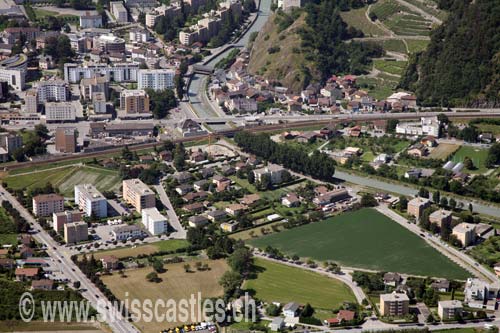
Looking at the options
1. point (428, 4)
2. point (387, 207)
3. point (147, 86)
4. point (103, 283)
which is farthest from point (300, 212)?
point (428, 4)

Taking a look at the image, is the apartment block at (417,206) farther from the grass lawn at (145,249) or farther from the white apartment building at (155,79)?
the white apartment building at (155,79)

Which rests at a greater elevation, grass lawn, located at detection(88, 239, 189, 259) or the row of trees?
the row of trees

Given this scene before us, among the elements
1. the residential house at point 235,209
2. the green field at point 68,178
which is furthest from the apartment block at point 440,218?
the green field at point 68,178

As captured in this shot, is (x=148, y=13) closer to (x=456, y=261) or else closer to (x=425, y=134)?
(x=425, y=134)

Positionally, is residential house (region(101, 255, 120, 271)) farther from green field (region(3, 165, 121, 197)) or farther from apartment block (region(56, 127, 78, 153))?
apartment block (region(56, 127, 78, 153))

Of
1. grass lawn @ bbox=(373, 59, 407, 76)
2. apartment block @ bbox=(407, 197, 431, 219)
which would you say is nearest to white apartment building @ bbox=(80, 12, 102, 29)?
grass lawn @ bbox=(373, 59, 407, 76)

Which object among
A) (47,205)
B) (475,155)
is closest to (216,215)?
(47,205)
